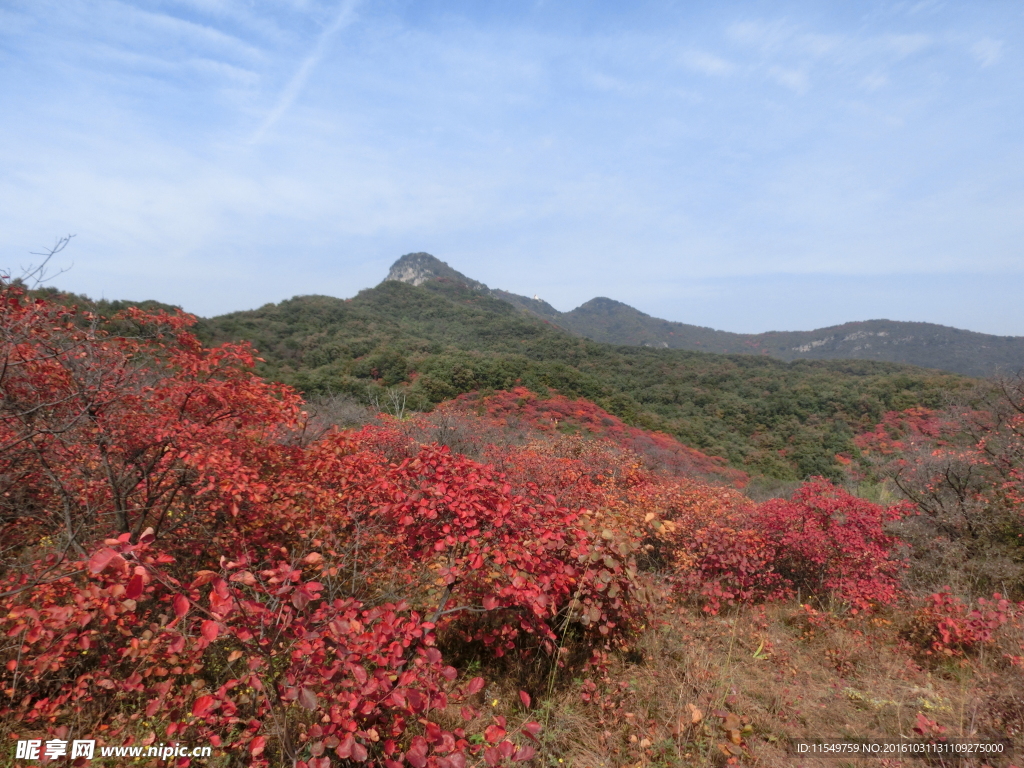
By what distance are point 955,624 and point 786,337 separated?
103 m

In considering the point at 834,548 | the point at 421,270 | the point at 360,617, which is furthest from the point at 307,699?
the point at 421,270

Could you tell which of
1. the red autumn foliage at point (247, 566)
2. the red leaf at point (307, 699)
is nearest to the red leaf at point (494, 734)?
the red autumn foliage at point (247, 566)

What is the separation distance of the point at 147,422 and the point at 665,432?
29232 mm

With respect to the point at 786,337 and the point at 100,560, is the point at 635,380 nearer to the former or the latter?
the point at 100,560

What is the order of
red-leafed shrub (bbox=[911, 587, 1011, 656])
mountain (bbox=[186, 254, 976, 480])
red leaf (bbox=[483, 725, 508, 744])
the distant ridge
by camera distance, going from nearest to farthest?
red leaf (bbox=[483, 725, 508, 744])
red-leafed shrub (bbox=[911, 587, 1011, 656])
mountain (bbox=[186, 254, 976, 480])
the distant ridge

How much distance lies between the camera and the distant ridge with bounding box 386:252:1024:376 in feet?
216

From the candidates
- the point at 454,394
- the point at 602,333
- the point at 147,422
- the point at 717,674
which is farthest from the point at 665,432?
the point at 602,333

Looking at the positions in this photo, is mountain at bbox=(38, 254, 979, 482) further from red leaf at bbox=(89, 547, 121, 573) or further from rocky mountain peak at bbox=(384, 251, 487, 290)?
rocky mountain peak at bbox=(384, 251, 487, 290)

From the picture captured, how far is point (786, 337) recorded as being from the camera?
92.3 meters

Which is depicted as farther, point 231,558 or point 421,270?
point 421,270

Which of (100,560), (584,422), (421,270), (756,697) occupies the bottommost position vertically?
(756,697)

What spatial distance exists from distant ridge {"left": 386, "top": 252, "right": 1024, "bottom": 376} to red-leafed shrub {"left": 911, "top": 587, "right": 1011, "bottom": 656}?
62358 millimetres

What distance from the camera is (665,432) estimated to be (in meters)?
29.7

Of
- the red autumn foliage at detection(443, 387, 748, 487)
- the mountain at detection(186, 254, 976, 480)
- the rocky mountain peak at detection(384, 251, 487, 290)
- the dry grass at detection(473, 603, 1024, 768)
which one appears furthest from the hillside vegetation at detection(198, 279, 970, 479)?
the rocky mountain peak at detection(384, 251, 487, 290)
